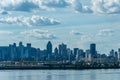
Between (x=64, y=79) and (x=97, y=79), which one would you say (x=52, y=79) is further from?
(x=97, y=79)

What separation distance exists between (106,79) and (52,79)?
17.2m

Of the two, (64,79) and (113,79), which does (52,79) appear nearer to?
(64,79)

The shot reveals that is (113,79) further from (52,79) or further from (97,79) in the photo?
(52,79)

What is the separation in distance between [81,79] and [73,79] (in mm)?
3055

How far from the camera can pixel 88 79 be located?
169m

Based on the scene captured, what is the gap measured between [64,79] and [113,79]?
48.6 feet

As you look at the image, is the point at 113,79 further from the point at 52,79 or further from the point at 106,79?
the point at 52,79

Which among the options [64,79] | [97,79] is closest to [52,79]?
[64,79]

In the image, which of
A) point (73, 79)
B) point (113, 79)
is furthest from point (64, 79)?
point (113, 79)

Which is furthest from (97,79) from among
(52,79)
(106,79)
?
(52,79)

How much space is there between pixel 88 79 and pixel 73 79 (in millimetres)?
5068

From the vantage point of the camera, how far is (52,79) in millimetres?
170625

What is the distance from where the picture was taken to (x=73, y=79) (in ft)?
563

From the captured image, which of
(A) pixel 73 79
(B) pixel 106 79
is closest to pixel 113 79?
(B) pixel 106 79
